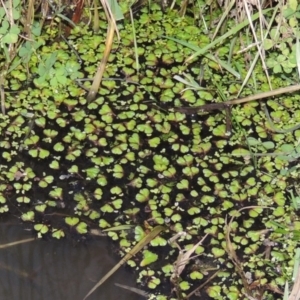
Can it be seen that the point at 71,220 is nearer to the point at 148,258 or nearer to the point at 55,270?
the point at 55,270

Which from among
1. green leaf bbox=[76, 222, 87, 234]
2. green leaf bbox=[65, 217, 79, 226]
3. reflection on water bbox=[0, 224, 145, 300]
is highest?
green leaf bbox=[65, 217, 79, 226]

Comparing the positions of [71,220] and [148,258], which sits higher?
[71,220]

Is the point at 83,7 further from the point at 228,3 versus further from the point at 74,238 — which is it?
the point at 74,238

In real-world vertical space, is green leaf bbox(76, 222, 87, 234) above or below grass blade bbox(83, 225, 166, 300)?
above

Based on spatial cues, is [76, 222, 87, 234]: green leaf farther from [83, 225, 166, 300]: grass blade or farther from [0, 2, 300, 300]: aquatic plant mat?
[83, 225, 166, 300]: grass blade

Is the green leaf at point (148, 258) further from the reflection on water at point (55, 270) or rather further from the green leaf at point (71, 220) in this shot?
the green leaf at point (71, 220)

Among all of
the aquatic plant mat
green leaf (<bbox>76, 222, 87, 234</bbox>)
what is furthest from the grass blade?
green leaf (<bbox>76, 222, 87, 234</bbox>)

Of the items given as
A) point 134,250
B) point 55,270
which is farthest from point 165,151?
point 55,270
